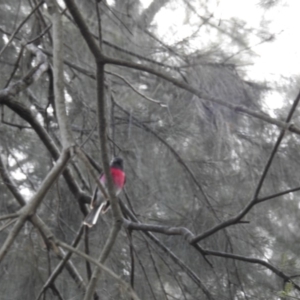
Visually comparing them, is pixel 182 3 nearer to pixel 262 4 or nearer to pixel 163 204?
pixel 262 4

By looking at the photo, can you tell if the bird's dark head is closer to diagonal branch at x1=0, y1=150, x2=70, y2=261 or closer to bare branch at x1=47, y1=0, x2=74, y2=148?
bare branch at x1=47, y1=0, x2=74, y2=148

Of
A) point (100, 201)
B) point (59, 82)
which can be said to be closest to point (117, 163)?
point (100, 201)

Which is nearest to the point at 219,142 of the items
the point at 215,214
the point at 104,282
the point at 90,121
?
the point at 215,214

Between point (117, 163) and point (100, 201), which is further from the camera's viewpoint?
point (117, 163)

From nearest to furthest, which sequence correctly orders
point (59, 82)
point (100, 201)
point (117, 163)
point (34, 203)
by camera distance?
point (34, 203)
point (59, 82)
point (100, 201)
point (117, 163)

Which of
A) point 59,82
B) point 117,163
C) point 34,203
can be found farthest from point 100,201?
point 34,203

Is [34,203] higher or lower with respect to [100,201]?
lower

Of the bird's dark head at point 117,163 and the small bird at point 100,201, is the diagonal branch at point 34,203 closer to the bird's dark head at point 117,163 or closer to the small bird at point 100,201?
the small bird at point 100,201

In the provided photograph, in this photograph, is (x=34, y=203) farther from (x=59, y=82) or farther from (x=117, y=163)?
(x=117, y=163)

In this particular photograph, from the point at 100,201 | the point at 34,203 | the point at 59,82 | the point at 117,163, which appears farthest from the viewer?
the point at 117,163

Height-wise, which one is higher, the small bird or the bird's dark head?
the bird's dark head

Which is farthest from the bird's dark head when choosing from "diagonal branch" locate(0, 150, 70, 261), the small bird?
"diagonal branch" locate(0, 150, 70, 261)

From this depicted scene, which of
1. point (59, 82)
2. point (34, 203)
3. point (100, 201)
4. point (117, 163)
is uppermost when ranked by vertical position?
point (117, 163)

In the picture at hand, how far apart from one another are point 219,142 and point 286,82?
362 millimetres
